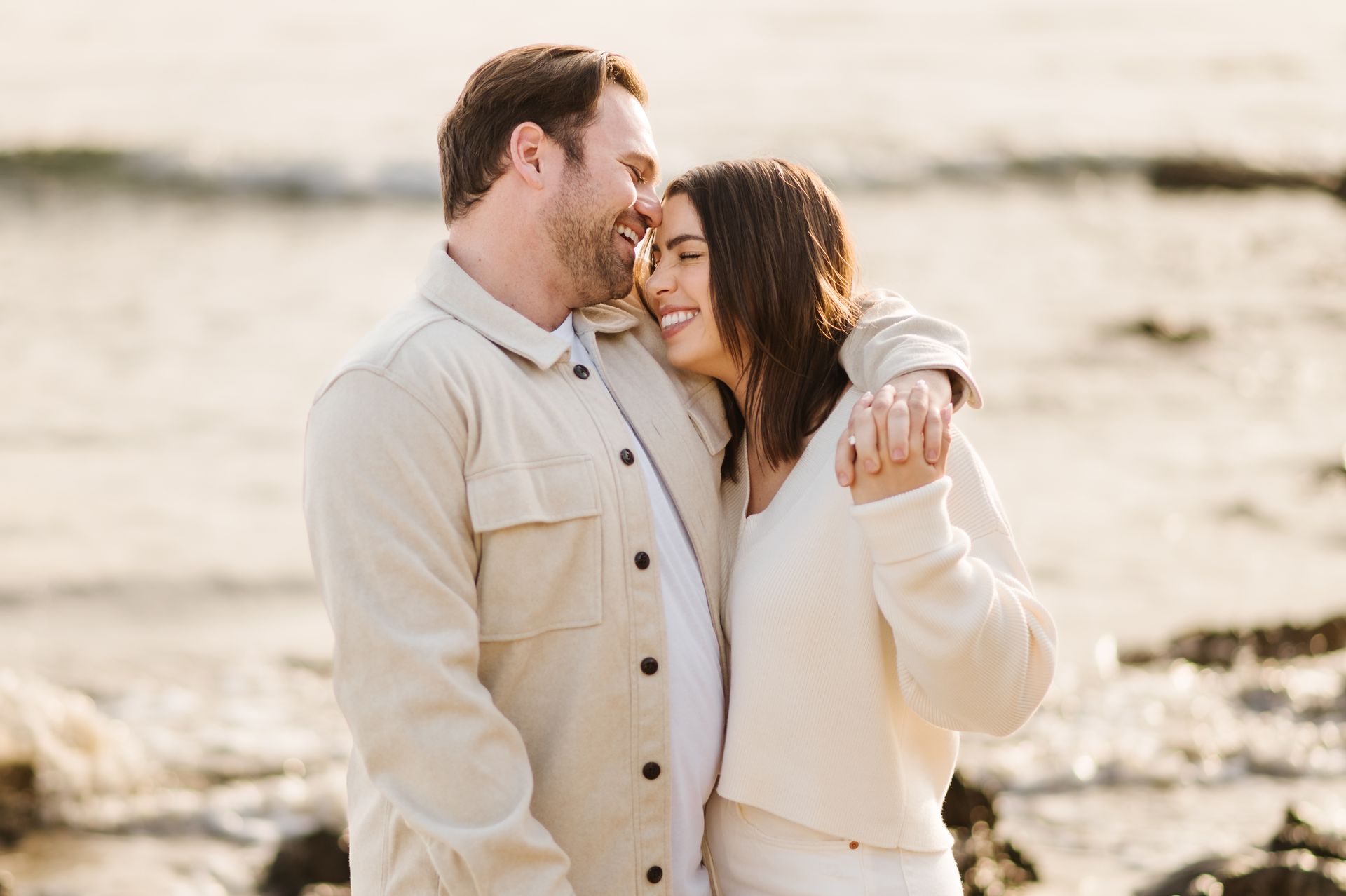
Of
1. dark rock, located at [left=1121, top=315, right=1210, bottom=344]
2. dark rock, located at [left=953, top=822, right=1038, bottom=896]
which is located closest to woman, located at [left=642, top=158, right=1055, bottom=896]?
dark rock, located at [left=953, top=822, right=1038, bottom=896]

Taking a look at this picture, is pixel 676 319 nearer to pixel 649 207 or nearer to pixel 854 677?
pixel 649 207

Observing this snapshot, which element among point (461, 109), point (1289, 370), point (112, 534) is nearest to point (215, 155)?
point (112, 534)

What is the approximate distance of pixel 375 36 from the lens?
22531 mm

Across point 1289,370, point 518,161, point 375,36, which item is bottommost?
point 1289,370

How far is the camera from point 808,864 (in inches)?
98.4

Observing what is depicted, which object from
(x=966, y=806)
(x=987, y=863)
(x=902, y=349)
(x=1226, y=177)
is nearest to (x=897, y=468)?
(x=902, y=349)

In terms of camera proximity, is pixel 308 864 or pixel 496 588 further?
pixel 308 864

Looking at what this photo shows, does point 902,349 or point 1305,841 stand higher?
point 902,349

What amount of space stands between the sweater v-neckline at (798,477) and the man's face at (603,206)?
0.49 metres

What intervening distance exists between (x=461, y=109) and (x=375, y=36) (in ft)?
69.4

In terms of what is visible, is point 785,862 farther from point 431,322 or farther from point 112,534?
point 112,534

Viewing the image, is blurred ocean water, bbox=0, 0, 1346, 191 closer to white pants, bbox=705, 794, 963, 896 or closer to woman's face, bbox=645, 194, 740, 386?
woman's face, bbox=645, 194, 740, 386

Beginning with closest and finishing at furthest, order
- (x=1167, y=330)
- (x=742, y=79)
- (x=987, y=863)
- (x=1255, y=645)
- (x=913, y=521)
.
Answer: (x=913, y=521) → (x=987, y=863) → (x=1255, y=645) → (x=1167, y=330) → (x=742, y=79)

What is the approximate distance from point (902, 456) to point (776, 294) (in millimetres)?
620
